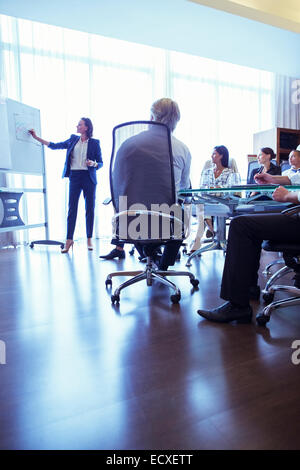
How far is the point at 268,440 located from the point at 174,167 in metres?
1.44

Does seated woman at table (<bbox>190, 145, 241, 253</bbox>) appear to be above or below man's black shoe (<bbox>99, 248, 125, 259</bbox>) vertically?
above

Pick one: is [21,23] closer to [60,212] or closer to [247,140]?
[60,212]

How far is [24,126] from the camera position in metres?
3.66

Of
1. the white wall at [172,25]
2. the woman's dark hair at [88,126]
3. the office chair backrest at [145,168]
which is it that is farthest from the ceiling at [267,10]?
the office chair backrest at [145,168]

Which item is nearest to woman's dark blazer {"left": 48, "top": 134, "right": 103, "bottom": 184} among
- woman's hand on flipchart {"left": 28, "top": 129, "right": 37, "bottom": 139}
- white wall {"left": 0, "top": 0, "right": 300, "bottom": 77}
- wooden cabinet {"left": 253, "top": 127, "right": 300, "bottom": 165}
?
woman's hand on flipchart {"left": 28, "top": 129, "right": 37, "bottom": 139}

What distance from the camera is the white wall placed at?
346cm

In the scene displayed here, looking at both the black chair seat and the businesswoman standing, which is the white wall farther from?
the black chair seat

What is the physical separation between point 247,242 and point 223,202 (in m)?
1.14

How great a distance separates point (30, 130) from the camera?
3.68 meters

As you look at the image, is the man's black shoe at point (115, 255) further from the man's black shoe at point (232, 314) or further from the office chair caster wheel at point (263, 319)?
the office chair caster wheel at point (263, 319)

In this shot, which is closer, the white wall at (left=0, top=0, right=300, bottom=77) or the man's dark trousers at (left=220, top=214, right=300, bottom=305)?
the man's dark trousers at (left=220, top=214, right=300, bottom=305)

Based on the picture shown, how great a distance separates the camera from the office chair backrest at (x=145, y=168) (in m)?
1.63

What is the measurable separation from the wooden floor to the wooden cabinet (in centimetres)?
461
